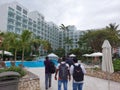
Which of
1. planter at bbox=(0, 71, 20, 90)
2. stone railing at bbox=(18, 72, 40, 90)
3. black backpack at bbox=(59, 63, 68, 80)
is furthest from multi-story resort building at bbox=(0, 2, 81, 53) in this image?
planter at bbox=(0, 71, 20, 90)

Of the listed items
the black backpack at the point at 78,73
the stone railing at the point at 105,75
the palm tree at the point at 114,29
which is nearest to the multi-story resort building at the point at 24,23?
the palm tree at the point at 114,29

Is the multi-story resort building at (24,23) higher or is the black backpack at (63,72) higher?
the multi-story resort building at (24,23)

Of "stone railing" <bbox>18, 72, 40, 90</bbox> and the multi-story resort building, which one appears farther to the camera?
the multi-story resort building

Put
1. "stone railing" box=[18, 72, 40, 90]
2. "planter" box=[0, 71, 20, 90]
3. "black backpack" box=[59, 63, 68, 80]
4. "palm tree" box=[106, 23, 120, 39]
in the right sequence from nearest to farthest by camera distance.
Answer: "planter" box=[0, 71, 20, 90]
"black backpack" box=[59, 63, 68, 80]
"stone railing" box=[18, 72, 40, 90]
"palm tree" box=[106, 23, 120, 39]

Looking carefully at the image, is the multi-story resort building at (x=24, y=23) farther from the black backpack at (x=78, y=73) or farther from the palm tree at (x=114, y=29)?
the black backpack at (x=78, y=73)

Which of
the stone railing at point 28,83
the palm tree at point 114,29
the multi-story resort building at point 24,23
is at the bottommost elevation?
the stone railing at point 28,83

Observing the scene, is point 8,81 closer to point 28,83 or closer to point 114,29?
point 28,83

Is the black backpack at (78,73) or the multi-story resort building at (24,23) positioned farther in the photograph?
the multi-story resort building at (24,23)

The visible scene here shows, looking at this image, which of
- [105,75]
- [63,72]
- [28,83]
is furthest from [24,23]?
[63,72]

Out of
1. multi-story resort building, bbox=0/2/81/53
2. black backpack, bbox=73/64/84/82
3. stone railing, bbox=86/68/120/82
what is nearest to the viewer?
black backpack, bbox=73/64/84/82

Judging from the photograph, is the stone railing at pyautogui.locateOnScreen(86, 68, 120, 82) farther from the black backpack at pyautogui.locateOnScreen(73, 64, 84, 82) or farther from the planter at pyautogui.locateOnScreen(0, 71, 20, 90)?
the planter at pyautogui.locateOnScreen(0, 71, 20, 90)

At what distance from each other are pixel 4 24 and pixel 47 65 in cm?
6189

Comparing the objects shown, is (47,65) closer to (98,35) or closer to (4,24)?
(98,35)

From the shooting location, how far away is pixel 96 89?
9672 millimetres
